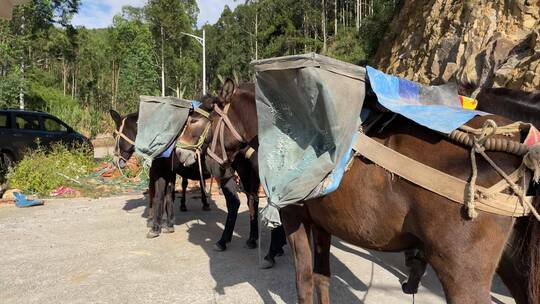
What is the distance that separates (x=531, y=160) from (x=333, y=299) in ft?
8.93

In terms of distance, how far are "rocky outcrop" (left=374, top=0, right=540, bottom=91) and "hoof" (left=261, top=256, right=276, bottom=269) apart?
4.12 m

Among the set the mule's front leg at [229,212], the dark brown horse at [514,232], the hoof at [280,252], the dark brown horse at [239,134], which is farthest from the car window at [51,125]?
the dark brown horse at [514,232]

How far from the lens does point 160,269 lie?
4.94m

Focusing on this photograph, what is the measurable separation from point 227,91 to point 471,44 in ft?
33.6

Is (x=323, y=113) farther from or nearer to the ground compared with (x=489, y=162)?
farther from the ground

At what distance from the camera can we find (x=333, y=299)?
3.93 metres

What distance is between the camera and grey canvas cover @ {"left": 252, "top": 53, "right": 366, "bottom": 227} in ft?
7.05

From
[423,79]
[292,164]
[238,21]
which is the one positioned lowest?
[292,164]

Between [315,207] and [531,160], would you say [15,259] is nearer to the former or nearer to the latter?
[315,207]

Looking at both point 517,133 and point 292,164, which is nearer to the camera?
point 517,133

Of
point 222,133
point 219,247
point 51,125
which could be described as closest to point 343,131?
point 222,133

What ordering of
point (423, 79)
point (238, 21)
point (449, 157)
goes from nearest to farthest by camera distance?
point (449, 157) → point (423, 79) → point (238, 21)

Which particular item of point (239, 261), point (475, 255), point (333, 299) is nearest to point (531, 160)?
point (475, 255)

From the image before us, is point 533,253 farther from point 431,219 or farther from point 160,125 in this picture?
point 160,125
